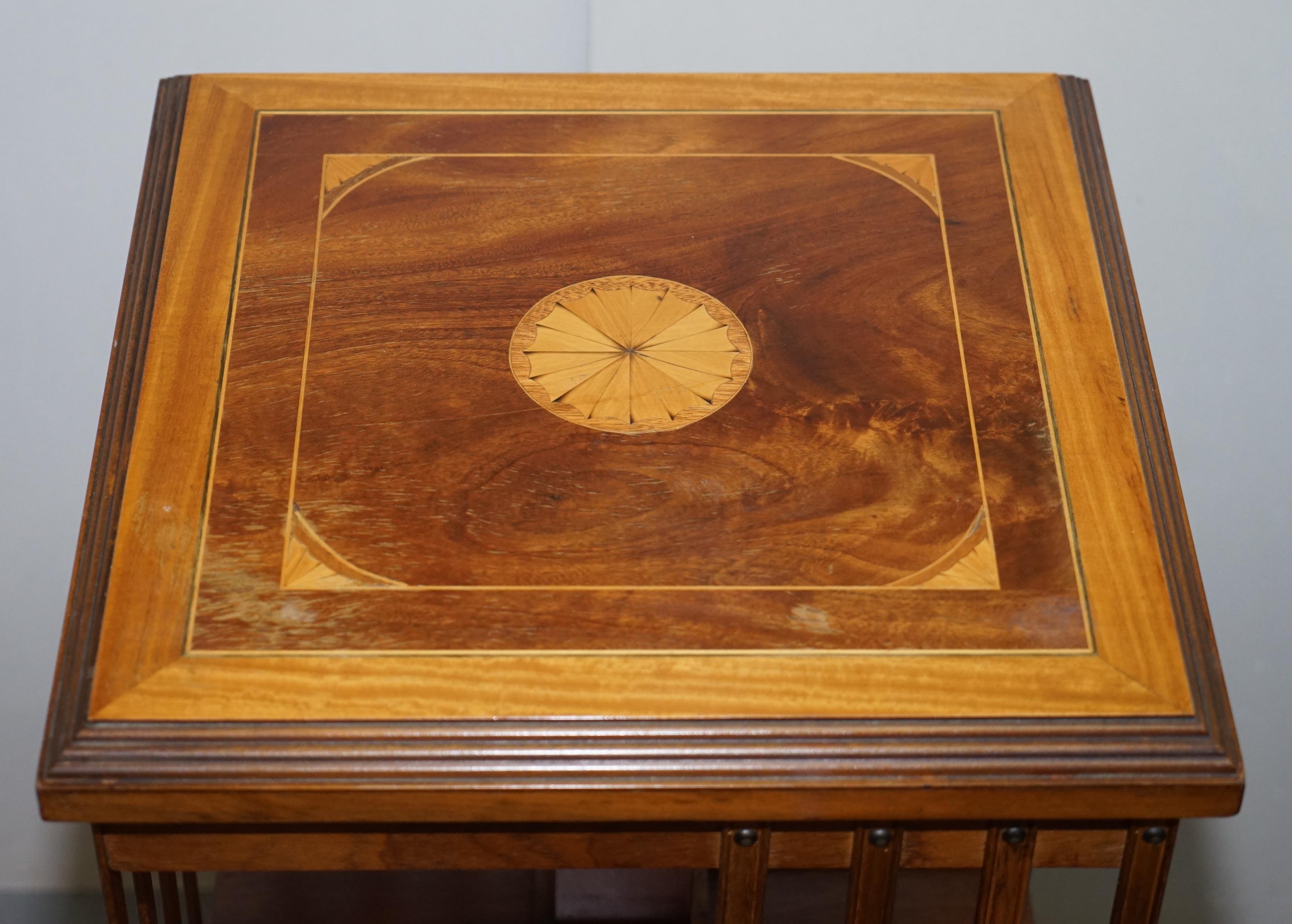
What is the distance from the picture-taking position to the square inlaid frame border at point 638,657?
0.94m

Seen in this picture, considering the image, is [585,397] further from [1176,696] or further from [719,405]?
[1176,696]

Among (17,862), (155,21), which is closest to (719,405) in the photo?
(155,21)

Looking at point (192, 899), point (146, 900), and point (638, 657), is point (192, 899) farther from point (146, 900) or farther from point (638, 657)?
point (638, 657)

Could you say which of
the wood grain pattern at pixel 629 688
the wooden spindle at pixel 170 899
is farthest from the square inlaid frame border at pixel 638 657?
the wooden spindle at pixel 170 899

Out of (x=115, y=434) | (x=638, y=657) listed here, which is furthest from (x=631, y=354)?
(x=115, y=434)

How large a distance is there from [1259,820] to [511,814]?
120 cm

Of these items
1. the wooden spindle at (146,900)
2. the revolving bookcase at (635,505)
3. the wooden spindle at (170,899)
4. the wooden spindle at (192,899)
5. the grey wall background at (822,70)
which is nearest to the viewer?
the revolving bookcase at (635,505)

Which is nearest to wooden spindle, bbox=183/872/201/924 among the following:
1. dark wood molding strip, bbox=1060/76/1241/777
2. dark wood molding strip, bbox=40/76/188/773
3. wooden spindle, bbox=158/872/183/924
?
wooden spindle, bbox=158/872/183/924

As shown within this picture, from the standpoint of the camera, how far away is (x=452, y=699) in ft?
3.10

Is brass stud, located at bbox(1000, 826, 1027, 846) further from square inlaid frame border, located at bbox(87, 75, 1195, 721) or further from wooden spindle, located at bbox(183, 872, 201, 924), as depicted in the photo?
wooden spindle, located at bbox(183, 872, 201, 924)

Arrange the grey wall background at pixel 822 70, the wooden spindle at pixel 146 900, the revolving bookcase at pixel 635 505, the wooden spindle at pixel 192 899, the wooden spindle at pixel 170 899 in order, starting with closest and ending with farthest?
the revolving bookcase at pixel 635 505
the wooden spindle at pixel 146 900
the wooden spindle at pixel 170 899
the wooden spindle at pixel 192 899
the grey wall background at pixel 822 70

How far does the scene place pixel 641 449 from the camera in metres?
1.09

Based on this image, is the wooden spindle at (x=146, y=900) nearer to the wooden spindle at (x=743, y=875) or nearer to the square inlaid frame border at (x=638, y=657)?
the square inlaid frame border at (x=638, y=657)

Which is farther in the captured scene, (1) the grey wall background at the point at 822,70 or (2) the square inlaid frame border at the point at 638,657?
(1) the grey wall background at the point at 822,70
